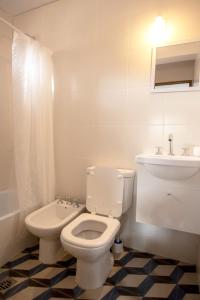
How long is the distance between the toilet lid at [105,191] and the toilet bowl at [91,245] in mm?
81

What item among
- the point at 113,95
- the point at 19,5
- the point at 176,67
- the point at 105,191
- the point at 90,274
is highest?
the point at 19,5

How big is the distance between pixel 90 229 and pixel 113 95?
121 cm

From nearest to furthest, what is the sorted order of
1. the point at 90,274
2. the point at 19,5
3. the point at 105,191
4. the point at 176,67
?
the point at 90,274, the point at 176,67, the point at 105,191, the point at 19,5

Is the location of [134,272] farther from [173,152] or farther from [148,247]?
[173,152]

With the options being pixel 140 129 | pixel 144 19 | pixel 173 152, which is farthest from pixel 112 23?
pixel 173 152

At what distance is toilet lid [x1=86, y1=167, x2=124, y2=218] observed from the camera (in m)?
1.75

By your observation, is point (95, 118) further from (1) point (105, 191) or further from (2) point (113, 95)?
(1) point (105, 191)

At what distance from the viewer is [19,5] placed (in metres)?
2.19

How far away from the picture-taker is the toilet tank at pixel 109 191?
175 centimetres

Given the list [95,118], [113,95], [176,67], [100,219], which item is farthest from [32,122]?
[176,67]

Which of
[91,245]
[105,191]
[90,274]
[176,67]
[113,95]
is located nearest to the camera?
[91,245]

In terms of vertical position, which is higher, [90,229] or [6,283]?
[90,229]

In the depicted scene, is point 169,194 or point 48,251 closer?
point 169,194

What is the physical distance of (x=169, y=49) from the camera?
1.70 metres
